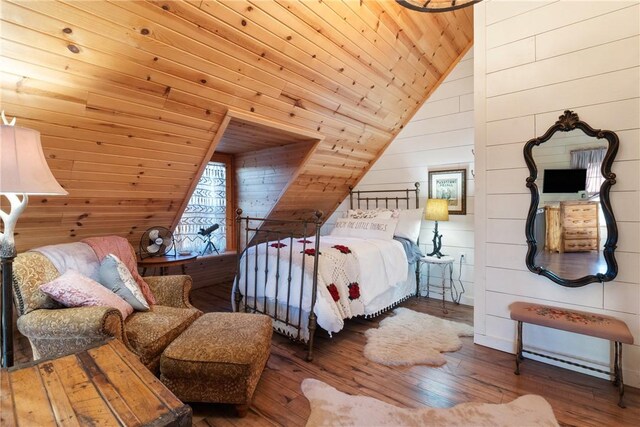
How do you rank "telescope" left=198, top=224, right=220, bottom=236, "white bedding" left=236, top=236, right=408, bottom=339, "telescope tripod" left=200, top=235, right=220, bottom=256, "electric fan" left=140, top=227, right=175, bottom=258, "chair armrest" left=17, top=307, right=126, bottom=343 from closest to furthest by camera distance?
1. "chair armrest" left=17, top=307, right=126, bottom=343
2. "white bedding" left=236, top=236, right=408, bottom=339
3. "electric fan" left=140, top=227, right=175, bottom=258
4. "telescope" left=198, top=224, right=220, bottom=236
5. "telescope tripod" left=200, top=235, right=220, bottom=256

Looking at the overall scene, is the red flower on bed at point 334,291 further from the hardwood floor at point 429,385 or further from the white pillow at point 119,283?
the white pillow at point 119,283

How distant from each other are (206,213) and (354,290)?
99.6 inches

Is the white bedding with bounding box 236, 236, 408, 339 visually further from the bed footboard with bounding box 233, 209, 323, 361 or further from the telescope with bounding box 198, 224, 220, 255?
the telescope with bounding box 198, 224, 220, 255

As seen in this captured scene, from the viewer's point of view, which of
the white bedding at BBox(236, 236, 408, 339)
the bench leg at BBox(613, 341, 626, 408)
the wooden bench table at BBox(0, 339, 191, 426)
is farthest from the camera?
the white bedding at BBox(236, 236, 408, 339)

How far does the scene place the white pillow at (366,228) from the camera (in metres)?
3.63

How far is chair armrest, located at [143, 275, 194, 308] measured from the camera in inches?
93.7

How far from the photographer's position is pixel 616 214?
2.05m

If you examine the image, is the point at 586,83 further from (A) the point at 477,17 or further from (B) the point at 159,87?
(B) the point at 159,87

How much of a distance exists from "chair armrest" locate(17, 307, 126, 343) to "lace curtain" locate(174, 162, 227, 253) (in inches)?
92.0

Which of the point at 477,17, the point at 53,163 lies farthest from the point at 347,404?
the point at 477,17

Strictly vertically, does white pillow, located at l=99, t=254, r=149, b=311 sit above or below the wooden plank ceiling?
below

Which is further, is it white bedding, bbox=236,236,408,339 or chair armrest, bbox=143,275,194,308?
white bedding, bbox=236,236,408,339

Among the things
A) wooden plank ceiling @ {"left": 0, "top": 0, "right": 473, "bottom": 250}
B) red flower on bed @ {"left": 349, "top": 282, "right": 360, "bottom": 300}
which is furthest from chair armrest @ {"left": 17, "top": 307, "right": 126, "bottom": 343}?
red flower on bed @ {"left": 349, "top": 282, "right": 360, "bottom": 300}

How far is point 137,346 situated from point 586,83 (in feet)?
11.1
